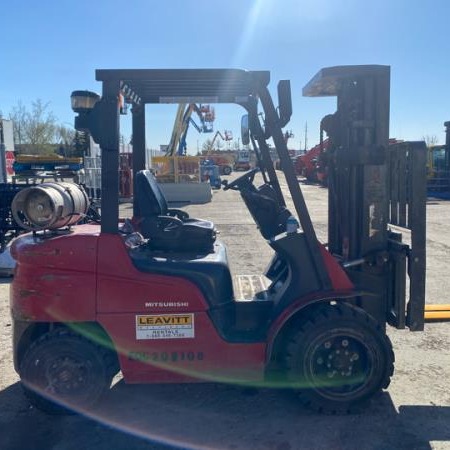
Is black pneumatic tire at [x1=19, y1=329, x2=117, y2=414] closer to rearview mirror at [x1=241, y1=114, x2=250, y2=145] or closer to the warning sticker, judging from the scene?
the warning sticker

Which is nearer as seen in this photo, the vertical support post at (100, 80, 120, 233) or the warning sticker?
the vertical support post at (100, 80, 120, 233)

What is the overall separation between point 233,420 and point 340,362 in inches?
36.3

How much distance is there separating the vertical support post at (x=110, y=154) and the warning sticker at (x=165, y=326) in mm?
725

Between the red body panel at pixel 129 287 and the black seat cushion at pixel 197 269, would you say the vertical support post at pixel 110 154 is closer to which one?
the red body panel at pixel 129 287

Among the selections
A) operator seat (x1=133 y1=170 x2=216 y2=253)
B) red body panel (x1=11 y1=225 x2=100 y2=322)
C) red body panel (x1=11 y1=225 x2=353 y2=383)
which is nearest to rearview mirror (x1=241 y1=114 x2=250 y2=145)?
operator seat (x1=133 y1=170 x2=216 y2=253)

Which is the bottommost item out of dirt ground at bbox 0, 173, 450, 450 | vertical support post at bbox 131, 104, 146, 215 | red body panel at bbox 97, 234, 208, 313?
dirt ground at bbox 0, 173, 450, 450

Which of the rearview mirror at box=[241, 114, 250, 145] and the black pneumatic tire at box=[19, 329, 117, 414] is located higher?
the rearview mirror at box=[241, 114, 250, 145]

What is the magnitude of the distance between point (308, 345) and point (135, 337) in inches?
51.1

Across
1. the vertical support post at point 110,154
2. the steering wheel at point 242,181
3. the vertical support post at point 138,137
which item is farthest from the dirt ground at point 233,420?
the vertical support post at point 138,137

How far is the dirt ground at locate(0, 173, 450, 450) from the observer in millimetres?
3520

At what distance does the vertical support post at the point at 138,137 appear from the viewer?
15.4 feet

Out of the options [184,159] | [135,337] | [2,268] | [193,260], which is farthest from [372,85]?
[184,159]

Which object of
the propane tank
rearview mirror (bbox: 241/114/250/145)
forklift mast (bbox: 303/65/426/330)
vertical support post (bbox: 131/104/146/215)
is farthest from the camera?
vertical support post (bbox: 131/104/146/215)

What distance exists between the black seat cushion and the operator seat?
0.39 ft
